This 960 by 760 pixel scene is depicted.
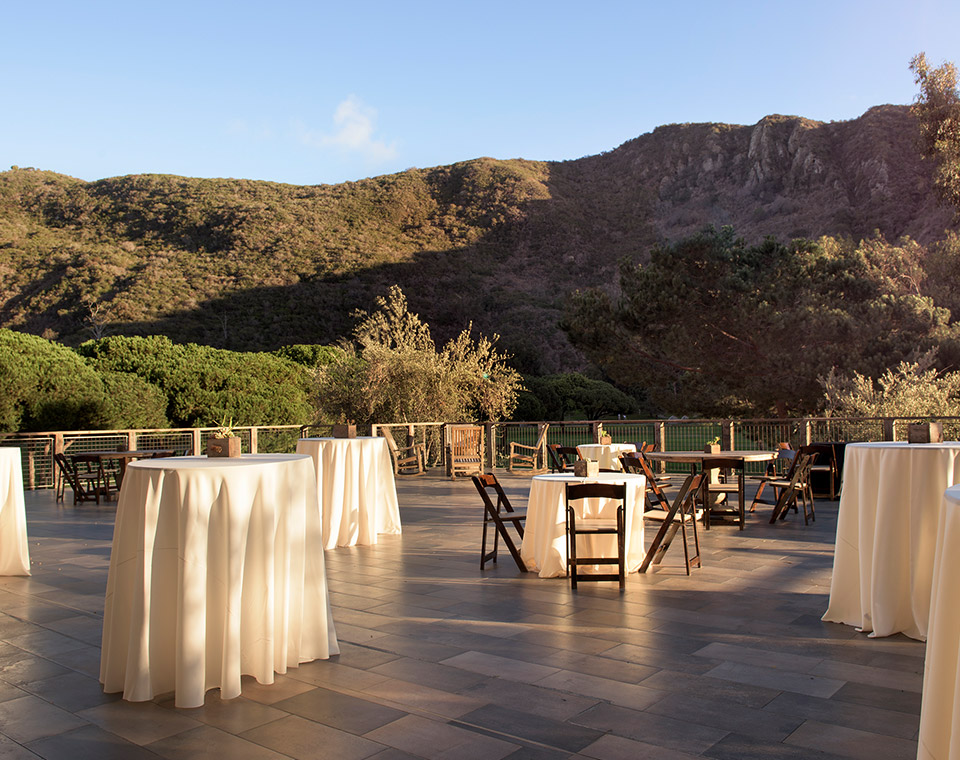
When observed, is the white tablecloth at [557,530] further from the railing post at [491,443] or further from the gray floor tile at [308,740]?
the railing post at [491,443]

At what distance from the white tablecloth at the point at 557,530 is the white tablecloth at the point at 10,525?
400cm

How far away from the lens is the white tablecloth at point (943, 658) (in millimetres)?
2047

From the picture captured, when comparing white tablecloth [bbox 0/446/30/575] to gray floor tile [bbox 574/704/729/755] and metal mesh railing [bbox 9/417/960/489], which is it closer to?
gray floor tile [bbox 574/704/729/755]

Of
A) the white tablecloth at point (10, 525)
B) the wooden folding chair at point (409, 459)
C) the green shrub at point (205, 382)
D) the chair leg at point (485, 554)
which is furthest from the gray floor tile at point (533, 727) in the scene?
the green shrub at point (205, 382)

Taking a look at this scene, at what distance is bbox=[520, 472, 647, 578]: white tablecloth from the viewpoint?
5.96m

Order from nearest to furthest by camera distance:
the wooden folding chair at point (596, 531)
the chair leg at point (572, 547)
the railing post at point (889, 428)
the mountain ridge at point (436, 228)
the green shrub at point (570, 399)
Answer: the wooden folding chair at point (596, 531)
the chair leg at point (572, 547)
the railing post at point (889, 428)
the green shrub at point (570, 399)
the mountain ridge at point (436, 228)

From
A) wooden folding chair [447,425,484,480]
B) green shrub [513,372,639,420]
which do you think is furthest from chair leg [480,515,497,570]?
green shrub [513,372,639,420]

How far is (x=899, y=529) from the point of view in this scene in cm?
411

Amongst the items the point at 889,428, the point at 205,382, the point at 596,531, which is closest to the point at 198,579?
the point at 596,531

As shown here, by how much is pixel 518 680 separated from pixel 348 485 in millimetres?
4072

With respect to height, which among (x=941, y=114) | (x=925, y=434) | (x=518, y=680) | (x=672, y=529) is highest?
(x=941, y=114)

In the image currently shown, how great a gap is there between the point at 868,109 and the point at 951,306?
4449cm

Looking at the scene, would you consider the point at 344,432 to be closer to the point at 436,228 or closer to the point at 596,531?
the point at 596,531

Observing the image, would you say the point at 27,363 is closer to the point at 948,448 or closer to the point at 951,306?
the point at 948,448
